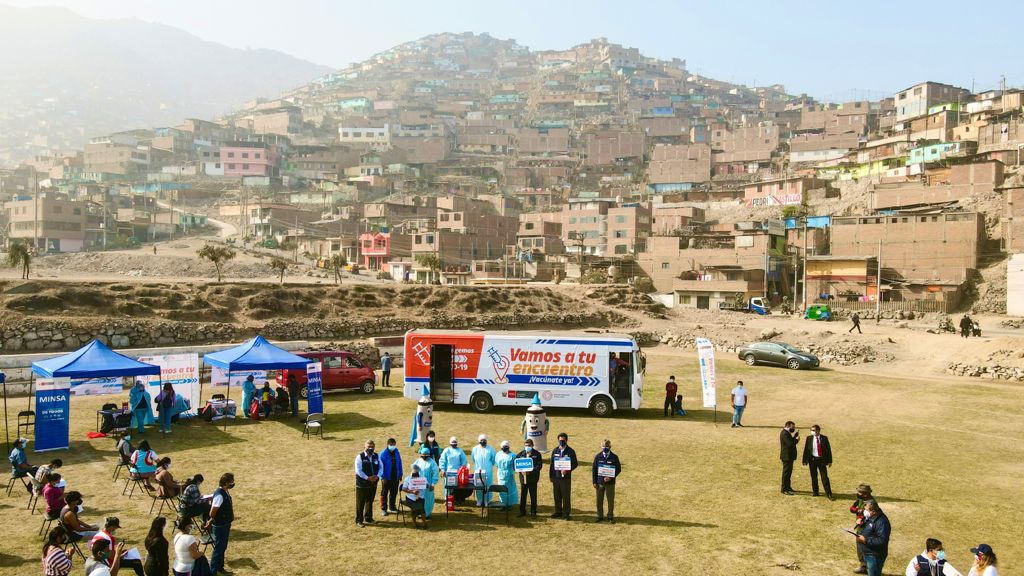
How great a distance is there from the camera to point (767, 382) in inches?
1177

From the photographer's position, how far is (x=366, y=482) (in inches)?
458

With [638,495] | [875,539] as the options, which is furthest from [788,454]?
[875,539]

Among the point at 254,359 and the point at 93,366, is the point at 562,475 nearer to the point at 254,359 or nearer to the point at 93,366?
the point at 254,359

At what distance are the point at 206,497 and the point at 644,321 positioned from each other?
46.6 m

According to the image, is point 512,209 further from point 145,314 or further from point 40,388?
point 40,388

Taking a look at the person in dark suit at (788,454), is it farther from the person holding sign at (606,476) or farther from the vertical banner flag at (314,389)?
the vertical banner flag at (314,389)

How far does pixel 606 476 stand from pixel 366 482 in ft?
13.7

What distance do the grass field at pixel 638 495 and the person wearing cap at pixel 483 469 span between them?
15.5 inches

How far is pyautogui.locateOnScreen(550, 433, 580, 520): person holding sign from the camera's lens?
12.0 m

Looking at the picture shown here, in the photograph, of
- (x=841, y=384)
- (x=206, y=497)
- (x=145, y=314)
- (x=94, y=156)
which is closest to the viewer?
(x=206, y=497)

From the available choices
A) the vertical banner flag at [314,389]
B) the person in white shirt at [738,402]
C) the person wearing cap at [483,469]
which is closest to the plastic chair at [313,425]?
the vertical banner flag at [314,389]

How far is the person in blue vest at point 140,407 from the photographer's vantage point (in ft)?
60.9

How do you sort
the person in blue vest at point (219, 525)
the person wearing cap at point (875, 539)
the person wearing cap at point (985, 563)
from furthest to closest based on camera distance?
the person in blue vest at point (219, 525), the person wearing cap at point (875, 539), the person wearing cap at point (985, 563)

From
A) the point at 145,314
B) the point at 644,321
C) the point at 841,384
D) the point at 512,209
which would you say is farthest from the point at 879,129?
the point at 145,314
